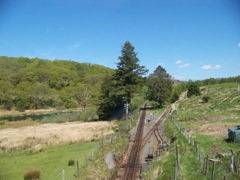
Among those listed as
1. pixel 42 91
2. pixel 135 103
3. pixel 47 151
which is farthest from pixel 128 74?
pixel 42 91

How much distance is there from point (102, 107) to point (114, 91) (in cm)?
830

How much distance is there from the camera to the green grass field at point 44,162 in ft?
68.5

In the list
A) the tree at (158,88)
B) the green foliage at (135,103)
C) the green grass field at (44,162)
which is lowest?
the green grass field at (44,162)

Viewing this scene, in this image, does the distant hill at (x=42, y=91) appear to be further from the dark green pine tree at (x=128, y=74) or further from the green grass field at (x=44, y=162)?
the green grass field at (x=44, y=162)

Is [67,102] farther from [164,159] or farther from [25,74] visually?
[164,159]

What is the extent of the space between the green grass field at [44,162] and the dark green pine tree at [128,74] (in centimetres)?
2508

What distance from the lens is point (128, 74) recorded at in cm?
5575

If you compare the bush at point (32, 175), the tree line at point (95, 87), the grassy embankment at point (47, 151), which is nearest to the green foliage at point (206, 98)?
the tree line at point (95, 87)

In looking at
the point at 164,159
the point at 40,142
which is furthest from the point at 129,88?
the point at 164,159

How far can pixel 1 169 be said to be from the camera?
22.9m

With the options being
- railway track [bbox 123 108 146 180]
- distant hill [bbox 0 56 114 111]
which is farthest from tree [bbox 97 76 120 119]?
distant hill [bbox 0 56 114 111]

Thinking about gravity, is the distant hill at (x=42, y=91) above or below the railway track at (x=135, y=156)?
above

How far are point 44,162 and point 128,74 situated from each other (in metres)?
34.3

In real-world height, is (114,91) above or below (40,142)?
above
